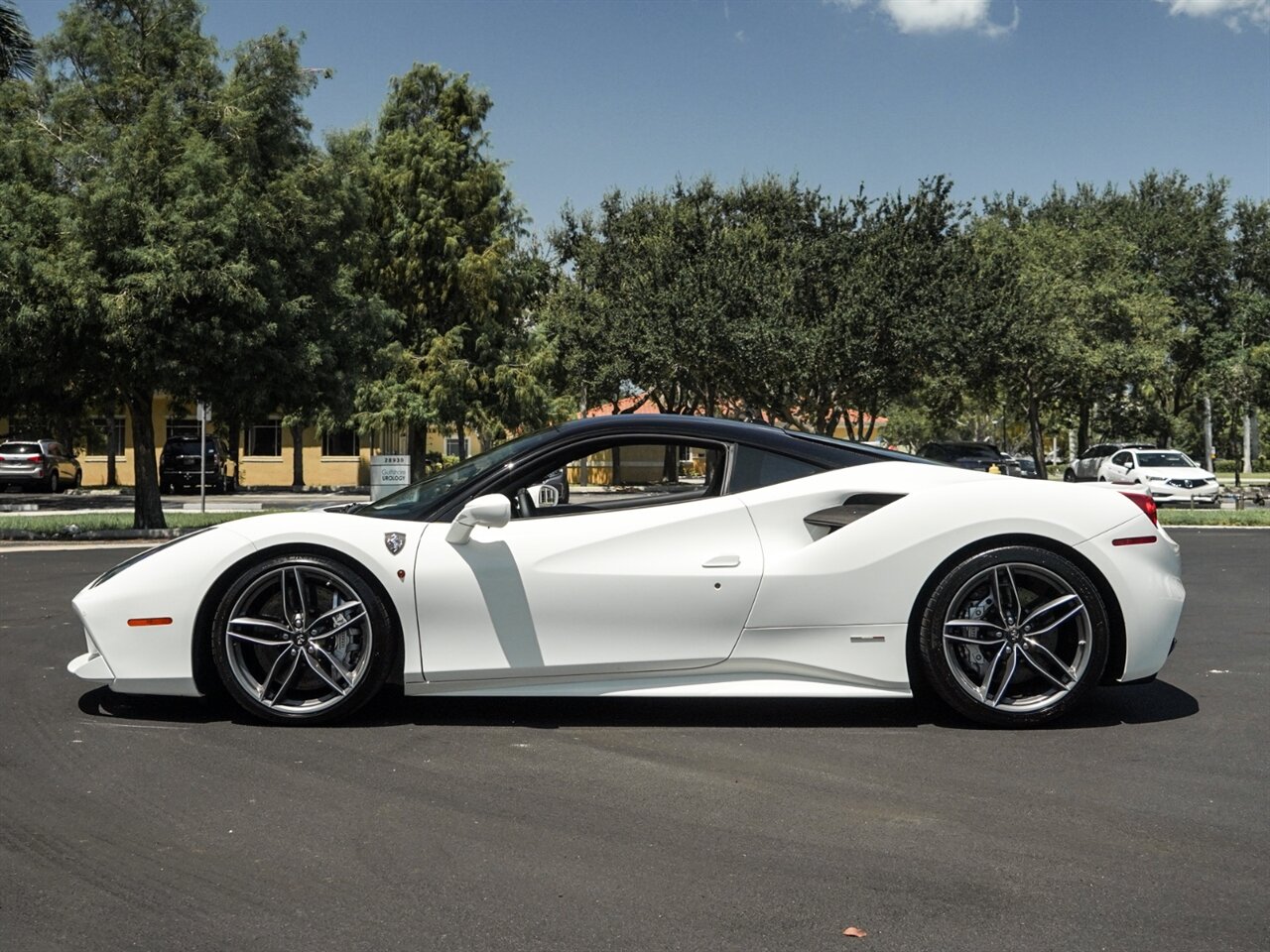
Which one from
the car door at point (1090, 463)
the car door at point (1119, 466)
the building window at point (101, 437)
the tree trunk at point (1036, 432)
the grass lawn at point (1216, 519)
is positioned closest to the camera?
the grass lawn at point (1216, 519)

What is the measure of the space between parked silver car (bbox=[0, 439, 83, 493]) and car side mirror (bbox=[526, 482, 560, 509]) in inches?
1290

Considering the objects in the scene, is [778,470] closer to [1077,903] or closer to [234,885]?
[1077,903]

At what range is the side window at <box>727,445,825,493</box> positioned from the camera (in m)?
5.25

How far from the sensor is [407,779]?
14.4ft

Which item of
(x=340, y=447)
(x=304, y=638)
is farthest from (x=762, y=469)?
(x=340, y=447)

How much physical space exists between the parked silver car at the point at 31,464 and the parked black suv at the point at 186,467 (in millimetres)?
2954

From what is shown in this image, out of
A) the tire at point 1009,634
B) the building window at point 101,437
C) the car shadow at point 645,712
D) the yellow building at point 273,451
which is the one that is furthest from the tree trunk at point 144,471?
the building window at point 101,437

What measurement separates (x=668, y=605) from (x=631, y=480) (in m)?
0.78

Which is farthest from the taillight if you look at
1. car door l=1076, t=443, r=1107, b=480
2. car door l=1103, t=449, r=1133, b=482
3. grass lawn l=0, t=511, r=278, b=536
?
car door l=1076, t=443, r=1107, b=480

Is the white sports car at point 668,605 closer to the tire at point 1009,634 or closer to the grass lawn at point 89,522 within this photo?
the tire at point 1009,634

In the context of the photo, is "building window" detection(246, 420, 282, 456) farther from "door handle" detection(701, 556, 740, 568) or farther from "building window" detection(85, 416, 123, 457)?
"door handle" detection(701, 556, 740, 568)

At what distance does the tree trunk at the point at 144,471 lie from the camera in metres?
19.5

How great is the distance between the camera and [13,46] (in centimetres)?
2305

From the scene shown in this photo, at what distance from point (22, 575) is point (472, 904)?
10.0 m
